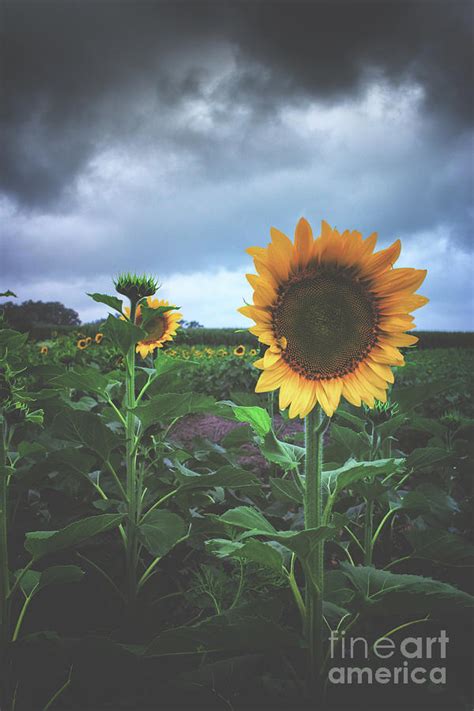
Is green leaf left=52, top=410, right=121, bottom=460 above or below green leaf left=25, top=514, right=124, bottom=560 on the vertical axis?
above

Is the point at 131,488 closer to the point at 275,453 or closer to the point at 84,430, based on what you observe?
the point at 84,430

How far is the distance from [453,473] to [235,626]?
1884mm

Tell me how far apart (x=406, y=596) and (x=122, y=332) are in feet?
4.04

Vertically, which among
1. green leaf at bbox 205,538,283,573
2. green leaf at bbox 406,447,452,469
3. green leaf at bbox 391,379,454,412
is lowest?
green leaf at bbox 205,538,283,573

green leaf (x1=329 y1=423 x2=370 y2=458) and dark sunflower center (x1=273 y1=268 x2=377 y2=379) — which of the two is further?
green leaf (x1=329 y1=423 x2=370 y2=458)

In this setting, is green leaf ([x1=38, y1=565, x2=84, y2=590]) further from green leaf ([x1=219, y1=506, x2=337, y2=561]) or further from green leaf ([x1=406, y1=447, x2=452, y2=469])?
green leaf ([x1=406, y1=447, x2=452, y2=469])

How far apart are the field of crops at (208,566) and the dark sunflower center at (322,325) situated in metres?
0.22

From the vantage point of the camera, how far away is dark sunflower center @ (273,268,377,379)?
1.46 m

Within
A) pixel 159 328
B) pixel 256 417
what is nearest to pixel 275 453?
pixel 256 417

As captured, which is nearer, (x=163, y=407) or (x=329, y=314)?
(x=329, y=314)

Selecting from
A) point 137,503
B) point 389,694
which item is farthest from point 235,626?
point 137,503

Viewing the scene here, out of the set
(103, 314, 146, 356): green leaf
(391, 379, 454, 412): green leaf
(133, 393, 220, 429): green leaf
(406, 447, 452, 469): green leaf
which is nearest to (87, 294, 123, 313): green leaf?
(103, 314, 146, 356): green leaf

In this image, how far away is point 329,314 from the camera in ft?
4.84

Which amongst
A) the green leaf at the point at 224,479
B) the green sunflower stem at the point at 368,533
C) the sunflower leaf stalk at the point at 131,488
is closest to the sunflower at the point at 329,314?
the green leaf at the point at 224,479
